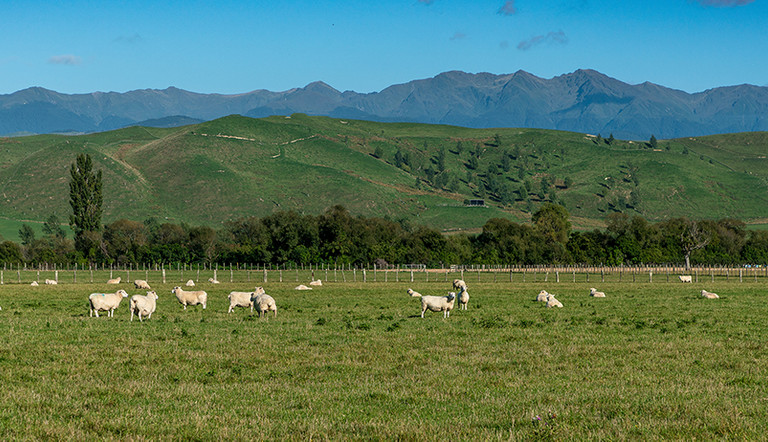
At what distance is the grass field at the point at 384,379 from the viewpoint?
11.3m

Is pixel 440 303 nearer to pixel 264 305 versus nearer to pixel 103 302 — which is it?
pixel 264 305

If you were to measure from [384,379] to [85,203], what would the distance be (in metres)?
113

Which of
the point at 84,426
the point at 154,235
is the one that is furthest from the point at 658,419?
the point at 154,235

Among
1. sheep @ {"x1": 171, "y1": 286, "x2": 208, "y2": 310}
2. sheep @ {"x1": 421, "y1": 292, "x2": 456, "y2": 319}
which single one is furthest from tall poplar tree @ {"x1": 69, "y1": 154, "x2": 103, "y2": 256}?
sheep @ {"x1": 421, "y1": 292, "x2": 456, "y2": 319}

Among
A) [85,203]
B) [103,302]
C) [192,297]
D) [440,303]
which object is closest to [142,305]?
[103,302]

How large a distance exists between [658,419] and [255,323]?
17.1 metres

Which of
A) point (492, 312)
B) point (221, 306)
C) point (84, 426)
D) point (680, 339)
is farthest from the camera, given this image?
point (221, 306)

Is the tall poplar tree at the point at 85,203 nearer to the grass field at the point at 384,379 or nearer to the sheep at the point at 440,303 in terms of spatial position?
the grass field at the point at 384,379

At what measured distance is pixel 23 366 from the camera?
16531mm

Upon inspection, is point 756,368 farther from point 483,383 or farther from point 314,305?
point 314,305

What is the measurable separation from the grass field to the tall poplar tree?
95.9 metres

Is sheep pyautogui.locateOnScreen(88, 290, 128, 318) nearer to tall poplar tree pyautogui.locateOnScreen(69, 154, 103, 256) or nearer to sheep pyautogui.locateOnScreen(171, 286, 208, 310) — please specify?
sheep pyautogui.locateOnScreen(171, 286, 208, 310)

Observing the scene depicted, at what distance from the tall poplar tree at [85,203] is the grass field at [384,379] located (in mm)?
95859

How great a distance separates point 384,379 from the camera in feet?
49.9
